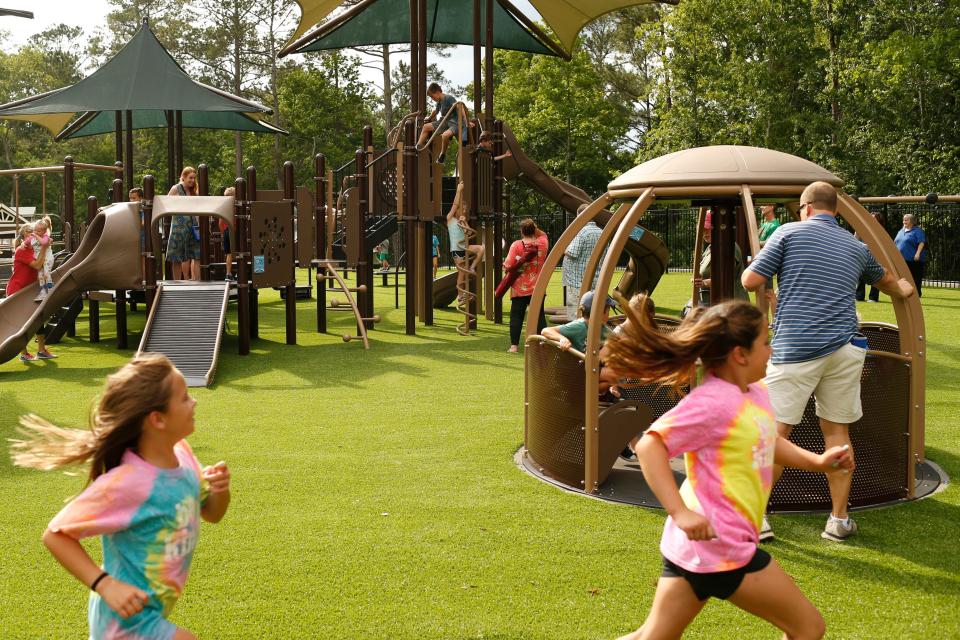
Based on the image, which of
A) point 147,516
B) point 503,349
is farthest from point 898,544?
point 503,349

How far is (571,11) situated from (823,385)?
18.6 m

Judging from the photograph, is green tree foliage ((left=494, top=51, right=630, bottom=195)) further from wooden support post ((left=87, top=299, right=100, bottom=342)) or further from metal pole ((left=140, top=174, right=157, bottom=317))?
metal pole ((left=140, top=174, right=157, bottom=317))

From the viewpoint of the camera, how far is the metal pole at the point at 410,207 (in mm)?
15734

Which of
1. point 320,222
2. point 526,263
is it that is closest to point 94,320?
point 320,222

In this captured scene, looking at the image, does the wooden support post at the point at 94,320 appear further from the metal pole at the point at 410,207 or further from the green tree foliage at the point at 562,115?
the green tree foliage at the point at 562,115

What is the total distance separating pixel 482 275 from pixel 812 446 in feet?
40.3

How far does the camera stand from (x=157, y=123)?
27703 millimetres

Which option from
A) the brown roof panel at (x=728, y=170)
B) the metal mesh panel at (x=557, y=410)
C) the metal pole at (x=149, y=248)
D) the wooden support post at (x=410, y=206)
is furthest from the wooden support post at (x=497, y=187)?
the brown roof panel at (x=728, y=170)

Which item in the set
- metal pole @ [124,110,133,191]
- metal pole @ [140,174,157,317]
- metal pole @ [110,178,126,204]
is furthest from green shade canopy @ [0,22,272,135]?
metal pole @ [140,174,157,317]

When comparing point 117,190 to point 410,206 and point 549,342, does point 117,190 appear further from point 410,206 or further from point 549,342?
point 549,342

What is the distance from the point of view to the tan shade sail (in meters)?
22.2

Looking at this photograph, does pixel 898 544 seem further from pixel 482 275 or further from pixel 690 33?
pixel 690 33

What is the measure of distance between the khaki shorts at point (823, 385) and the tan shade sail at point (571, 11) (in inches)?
692

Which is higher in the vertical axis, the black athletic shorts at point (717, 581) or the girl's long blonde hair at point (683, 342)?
the girl's long blonde hair at point (683, 342)
